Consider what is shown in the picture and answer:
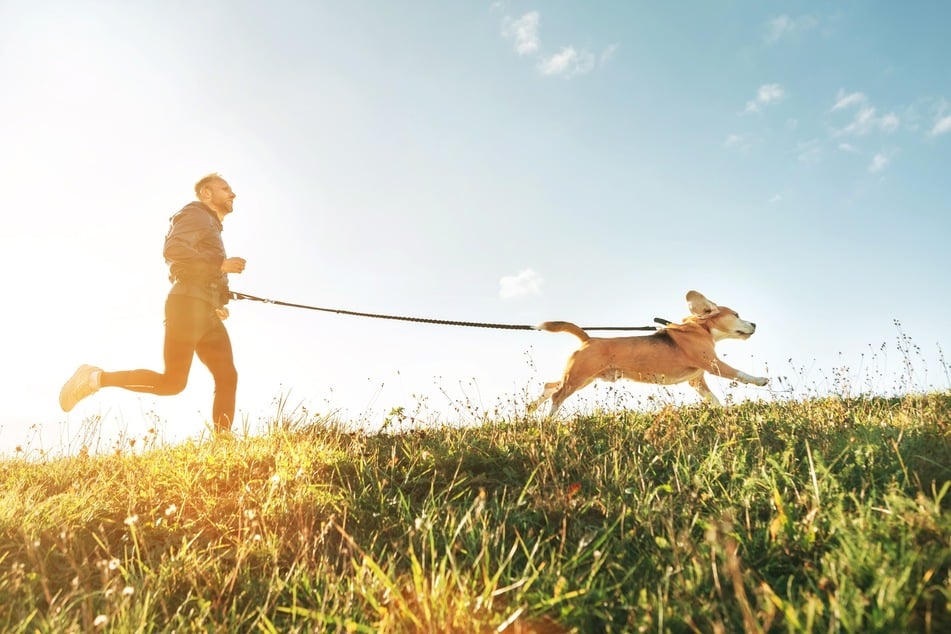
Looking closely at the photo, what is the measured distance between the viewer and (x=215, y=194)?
639 centimetres

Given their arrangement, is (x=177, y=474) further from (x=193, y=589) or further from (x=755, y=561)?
(x=755, y=561)

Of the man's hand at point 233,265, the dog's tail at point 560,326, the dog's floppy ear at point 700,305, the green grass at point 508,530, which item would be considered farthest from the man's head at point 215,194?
the dog's floppy ear at point 700,305

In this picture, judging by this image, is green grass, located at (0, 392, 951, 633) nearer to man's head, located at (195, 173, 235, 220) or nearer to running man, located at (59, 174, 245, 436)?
running man, located at (59, 174, 245, 436)

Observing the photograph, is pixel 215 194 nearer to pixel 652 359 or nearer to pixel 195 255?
pixel 195 255

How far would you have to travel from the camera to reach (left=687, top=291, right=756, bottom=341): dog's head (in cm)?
809

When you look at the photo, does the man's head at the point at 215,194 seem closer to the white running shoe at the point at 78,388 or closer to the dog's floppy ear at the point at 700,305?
the white running shoe at the point at 78,388

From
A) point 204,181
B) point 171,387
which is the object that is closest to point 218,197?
point 204,181

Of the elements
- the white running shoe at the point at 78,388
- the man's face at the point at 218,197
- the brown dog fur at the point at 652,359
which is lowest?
the white running shoe at the point at 78,388

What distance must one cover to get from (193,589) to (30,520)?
1551 mm

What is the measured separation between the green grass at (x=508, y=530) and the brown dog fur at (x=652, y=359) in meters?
2.05

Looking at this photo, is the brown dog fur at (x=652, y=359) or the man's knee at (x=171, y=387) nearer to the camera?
the man's knee at (x=171, y=387)

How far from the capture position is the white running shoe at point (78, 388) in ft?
20.0

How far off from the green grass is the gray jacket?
1524 millimetres

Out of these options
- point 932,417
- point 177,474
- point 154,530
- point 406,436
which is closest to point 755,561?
point 932,417
